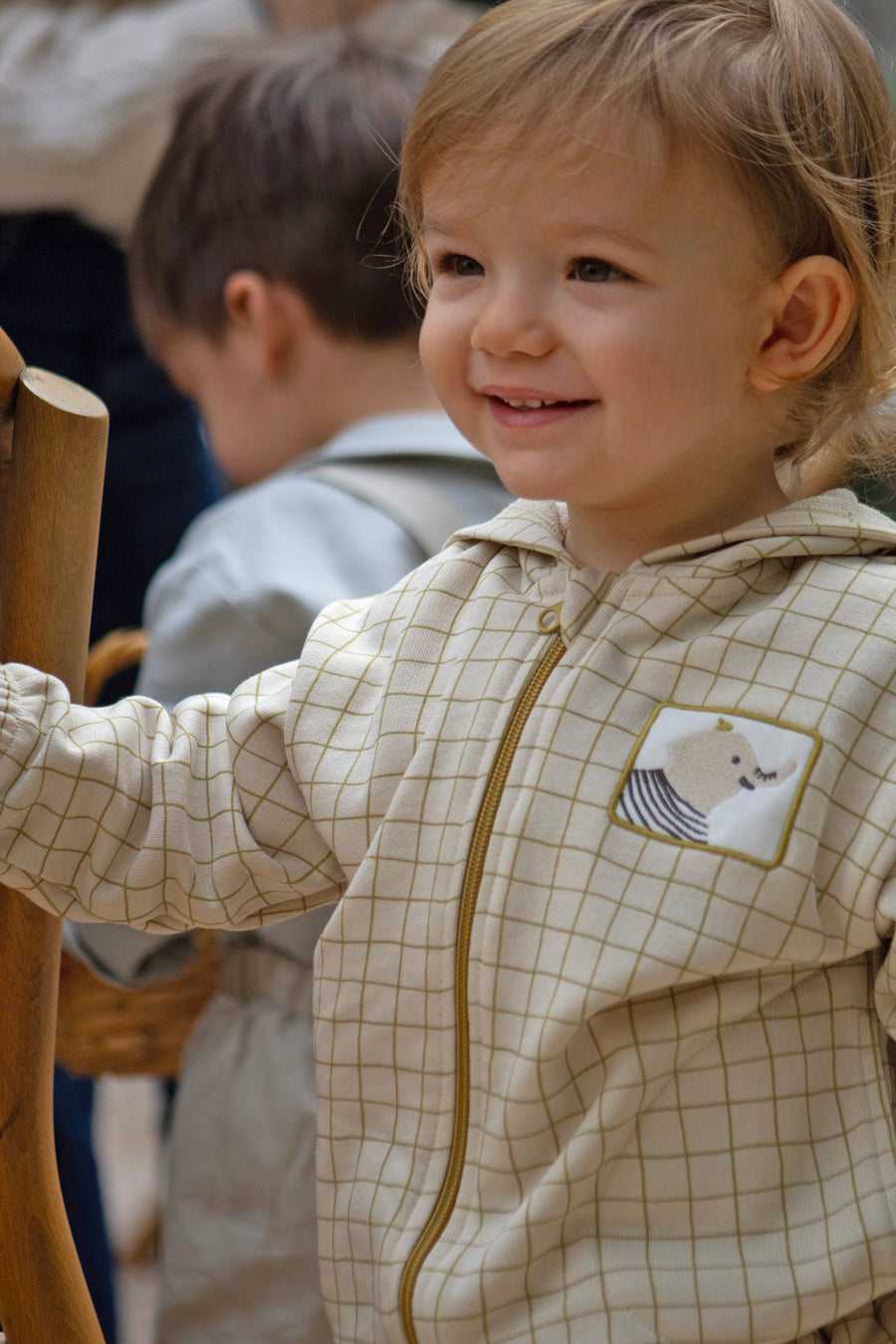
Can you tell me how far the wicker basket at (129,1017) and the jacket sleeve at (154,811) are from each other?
0.37 meters

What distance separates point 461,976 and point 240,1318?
520 millimetres

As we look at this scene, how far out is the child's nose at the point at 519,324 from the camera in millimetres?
683

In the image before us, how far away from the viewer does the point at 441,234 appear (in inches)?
28.5

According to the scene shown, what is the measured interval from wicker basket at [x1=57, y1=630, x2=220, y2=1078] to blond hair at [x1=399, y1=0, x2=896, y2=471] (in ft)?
2.10

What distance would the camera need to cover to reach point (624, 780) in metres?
0.70

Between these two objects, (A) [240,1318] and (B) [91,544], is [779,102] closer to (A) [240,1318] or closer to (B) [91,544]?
(B) [91,544]

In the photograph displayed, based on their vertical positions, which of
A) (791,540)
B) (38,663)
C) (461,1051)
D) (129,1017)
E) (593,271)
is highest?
(593,271)

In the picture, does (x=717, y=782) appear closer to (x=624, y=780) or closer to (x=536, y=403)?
(x=624, y=780)

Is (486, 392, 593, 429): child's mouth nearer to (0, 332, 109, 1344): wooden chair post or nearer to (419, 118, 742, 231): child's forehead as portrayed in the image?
(419, 118, 742, 231): child's forehead

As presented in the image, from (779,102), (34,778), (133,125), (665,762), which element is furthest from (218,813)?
(133,125)

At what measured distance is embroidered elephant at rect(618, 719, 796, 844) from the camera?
686 millimetres

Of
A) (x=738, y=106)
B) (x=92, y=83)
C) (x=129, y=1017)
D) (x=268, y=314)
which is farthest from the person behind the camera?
(x=92, y=83)

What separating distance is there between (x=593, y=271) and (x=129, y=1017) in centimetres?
75

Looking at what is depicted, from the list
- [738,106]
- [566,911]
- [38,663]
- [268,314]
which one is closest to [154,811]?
[38,663]
